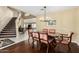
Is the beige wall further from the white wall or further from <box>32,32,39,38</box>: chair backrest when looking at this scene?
the white wall

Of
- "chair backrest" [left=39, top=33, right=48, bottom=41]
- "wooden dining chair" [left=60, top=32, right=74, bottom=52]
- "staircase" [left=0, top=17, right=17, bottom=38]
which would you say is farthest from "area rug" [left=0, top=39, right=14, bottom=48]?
"wooden dining chair" [left=60, top=32, right=74, bottom=52]

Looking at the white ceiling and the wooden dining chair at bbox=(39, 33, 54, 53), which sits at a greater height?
the white ceiling

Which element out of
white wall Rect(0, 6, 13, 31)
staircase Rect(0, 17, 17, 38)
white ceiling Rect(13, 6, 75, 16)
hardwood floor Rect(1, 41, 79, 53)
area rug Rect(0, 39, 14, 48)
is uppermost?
white ceiling Rect(13, 6, 75, 16)

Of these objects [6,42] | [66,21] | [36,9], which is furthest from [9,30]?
[66,21]

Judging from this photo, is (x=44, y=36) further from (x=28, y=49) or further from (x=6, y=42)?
(x=6, y=42)

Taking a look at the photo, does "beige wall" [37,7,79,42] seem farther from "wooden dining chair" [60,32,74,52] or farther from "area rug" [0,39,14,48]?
"area rug" [0,39,14,48]

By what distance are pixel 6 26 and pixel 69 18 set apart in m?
1.23

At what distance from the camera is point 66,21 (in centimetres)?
213

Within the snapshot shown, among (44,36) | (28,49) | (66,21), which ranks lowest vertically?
(28,49)

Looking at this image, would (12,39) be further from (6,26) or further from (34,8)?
(34,8)

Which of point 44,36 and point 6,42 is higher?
point 44,36

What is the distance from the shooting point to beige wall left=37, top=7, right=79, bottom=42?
2107mm
